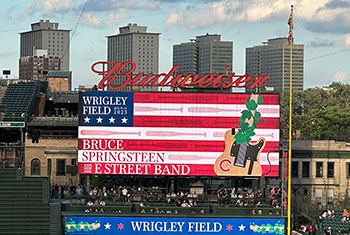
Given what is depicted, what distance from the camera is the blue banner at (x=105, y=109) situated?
199ft

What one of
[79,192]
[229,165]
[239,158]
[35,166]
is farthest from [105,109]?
[35,166]

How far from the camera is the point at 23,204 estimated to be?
56656 millimetres

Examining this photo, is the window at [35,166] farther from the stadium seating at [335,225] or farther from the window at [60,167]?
the stadium seating at [335,225]

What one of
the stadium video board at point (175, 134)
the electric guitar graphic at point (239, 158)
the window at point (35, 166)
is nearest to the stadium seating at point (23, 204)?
the stadium video board at point (175, 134)

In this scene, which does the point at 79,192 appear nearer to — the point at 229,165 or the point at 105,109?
the point at 105,109

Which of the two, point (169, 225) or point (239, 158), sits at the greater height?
point (239, 158)

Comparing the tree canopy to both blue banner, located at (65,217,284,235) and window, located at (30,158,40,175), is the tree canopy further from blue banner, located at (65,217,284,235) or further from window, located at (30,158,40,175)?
window, located at (30,158,40,175)

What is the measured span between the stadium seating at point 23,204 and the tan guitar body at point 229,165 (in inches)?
467

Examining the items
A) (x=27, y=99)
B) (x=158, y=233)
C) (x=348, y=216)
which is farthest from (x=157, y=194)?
(x=27, y=99)

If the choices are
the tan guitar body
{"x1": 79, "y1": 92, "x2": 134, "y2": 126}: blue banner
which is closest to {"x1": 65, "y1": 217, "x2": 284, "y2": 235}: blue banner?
the tan guitar body

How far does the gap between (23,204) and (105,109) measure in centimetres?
877

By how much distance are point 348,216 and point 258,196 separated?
20.4 ft

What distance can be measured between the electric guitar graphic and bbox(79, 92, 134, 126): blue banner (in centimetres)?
673

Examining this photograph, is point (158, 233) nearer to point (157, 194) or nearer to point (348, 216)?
point (157, 194)
